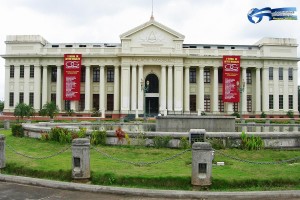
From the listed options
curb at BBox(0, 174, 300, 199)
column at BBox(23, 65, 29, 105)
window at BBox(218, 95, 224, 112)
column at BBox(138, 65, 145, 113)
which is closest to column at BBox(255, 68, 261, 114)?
window at BBox(218, 95, 224, 112)

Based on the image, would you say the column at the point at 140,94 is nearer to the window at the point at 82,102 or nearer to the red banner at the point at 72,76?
the red banner at the point at 72,76

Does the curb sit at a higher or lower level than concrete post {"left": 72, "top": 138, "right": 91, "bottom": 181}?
lower

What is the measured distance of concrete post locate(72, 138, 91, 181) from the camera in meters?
9.09

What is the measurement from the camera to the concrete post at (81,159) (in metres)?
9.09

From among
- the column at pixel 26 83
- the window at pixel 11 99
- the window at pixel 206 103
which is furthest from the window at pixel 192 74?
the window at pixel 11 99

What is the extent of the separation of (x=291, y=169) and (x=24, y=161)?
28.5 ft

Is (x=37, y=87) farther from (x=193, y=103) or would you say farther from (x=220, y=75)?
(x=220, y=75)

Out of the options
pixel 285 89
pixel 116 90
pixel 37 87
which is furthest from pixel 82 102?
pixel 285 89

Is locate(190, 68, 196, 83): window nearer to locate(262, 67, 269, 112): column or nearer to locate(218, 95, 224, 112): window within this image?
locate(218, 95, 224, 112): window

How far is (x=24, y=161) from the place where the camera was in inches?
442

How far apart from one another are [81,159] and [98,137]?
5.27 meters

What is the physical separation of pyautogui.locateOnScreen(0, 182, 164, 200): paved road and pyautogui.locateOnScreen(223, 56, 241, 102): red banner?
152 ft

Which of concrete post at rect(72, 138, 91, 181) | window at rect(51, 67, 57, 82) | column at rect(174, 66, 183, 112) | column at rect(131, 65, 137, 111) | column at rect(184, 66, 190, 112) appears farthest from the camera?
window at rect(51, 67, 57, 82)

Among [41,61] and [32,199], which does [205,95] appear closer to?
[41,61]
